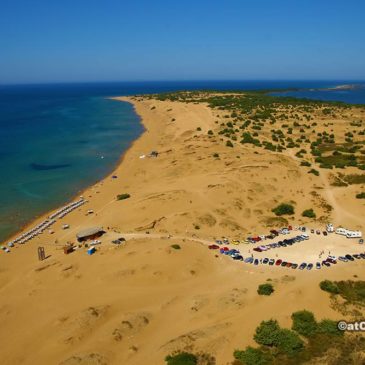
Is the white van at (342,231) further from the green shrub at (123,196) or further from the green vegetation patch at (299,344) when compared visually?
the green shrub at (123,196)

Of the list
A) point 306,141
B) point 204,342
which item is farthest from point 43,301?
point 306,141

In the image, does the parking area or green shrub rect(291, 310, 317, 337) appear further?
the parking area

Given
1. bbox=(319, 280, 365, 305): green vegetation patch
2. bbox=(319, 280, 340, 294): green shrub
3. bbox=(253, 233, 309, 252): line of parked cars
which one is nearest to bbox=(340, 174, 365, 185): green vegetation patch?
bbox=(253, 233, 309, 252): line of parked cars

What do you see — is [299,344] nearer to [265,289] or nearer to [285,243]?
[265,289]

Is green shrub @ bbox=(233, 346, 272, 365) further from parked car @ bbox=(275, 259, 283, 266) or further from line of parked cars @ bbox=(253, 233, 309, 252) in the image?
line of parked cars @ bbox=(253, 233, 309, 252)

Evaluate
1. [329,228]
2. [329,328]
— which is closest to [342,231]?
[329,228]

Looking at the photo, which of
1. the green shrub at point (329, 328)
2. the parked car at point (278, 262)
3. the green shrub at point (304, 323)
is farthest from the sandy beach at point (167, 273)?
the green shrub at point (329, 328)

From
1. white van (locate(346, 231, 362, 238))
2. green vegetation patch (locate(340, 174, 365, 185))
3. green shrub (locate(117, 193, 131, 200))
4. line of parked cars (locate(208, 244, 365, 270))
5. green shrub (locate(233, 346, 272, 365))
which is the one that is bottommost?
green shrub (locate(233, 346, 272, 365))
